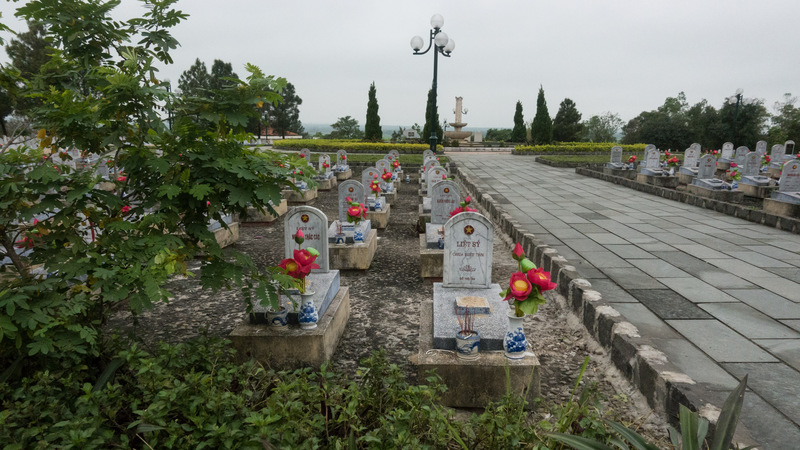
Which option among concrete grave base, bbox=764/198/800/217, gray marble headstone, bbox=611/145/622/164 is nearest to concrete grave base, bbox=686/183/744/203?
concrete grave base, bbox=764/198/800/217

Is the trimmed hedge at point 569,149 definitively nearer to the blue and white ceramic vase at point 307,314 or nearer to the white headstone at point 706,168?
the white headstone at point 706,168

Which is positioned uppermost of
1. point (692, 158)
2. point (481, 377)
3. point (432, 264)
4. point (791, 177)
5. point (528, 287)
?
point (692, 158)

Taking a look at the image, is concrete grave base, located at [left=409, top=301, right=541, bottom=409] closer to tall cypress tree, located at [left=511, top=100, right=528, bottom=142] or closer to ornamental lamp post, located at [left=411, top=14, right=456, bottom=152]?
ornamental lamp post, located at [left=411, top=14, right=456, bottom=152]

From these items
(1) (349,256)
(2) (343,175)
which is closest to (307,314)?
(1) (349,256)

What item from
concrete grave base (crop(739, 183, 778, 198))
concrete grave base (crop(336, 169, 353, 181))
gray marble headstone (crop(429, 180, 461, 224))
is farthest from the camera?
concrete grave base (crop(336, 169, 353, 181))

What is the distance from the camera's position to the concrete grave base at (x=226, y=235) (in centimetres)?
759

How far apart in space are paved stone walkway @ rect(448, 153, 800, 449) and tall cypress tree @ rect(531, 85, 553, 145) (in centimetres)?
2698

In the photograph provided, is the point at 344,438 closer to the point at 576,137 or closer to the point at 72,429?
the point at 72,429

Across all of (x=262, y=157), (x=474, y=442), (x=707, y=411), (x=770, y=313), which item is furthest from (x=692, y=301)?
(x=262, y=157)

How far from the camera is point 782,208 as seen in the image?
9375mm

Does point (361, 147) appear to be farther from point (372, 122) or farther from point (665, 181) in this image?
point (665, 181)

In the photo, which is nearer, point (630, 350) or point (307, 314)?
point (630, 350)

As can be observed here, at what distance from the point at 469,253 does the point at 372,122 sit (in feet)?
104

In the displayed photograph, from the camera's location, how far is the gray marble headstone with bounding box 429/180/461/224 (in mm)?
7699
